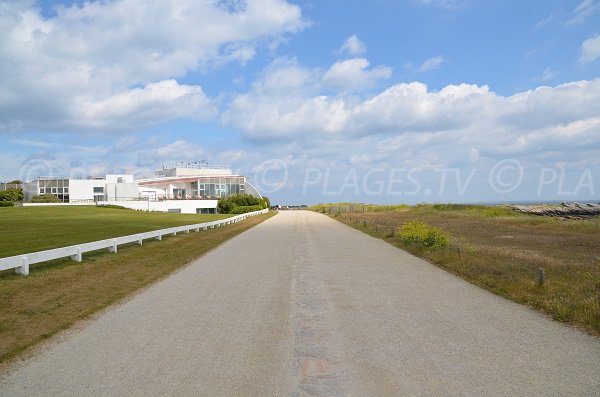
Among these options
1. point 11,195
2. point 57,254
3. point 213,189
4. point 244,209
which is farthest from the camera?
point 213,189

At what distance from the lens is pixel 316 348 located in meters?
6.55

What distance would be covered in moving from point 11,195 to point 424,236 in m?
82.0

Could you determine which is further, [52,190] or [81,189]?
[81,189]

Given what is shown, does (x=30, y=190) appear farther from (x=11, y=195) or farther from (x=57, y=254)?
(x=57, y=254)

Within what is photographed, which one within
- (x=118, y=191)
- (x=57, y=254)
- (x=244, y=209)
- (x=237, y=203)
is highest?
(x=118, y=191)

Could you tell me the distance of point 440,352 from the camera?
6406mm

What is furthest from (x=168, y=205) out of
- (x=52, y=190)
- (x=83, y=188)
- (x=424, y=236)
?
(x=424, y=236)

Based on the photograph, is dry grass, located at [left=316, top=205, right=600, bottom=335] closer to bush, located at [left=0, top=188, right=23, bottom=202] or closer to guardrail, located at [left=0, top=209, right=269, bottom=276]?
guardrail, located at [left=0, top=209, right=269, bottom=276]

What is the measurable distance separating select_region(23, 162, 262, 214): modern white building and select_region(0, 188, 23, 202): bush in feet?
7.97

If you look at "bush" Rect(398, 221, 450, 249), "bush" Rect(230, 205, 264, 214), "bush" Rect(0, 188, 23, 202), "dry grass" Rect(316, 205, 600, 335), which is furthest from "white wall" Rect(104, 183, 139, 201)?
"dry grass" Rect(316, 205, 600, 335)

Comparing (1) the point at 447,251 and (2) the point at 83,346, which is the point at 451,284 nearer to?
(1) the point at 447,251

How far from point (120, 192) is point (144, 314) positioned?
89184mm

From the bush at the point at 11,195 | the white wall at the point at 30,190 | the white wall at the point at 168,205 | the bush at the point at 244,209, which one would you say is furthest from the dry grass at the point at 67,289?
the white wall at the point at 30,190

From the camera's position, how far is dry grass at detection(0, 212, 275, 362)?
Result: 25.7 feet
